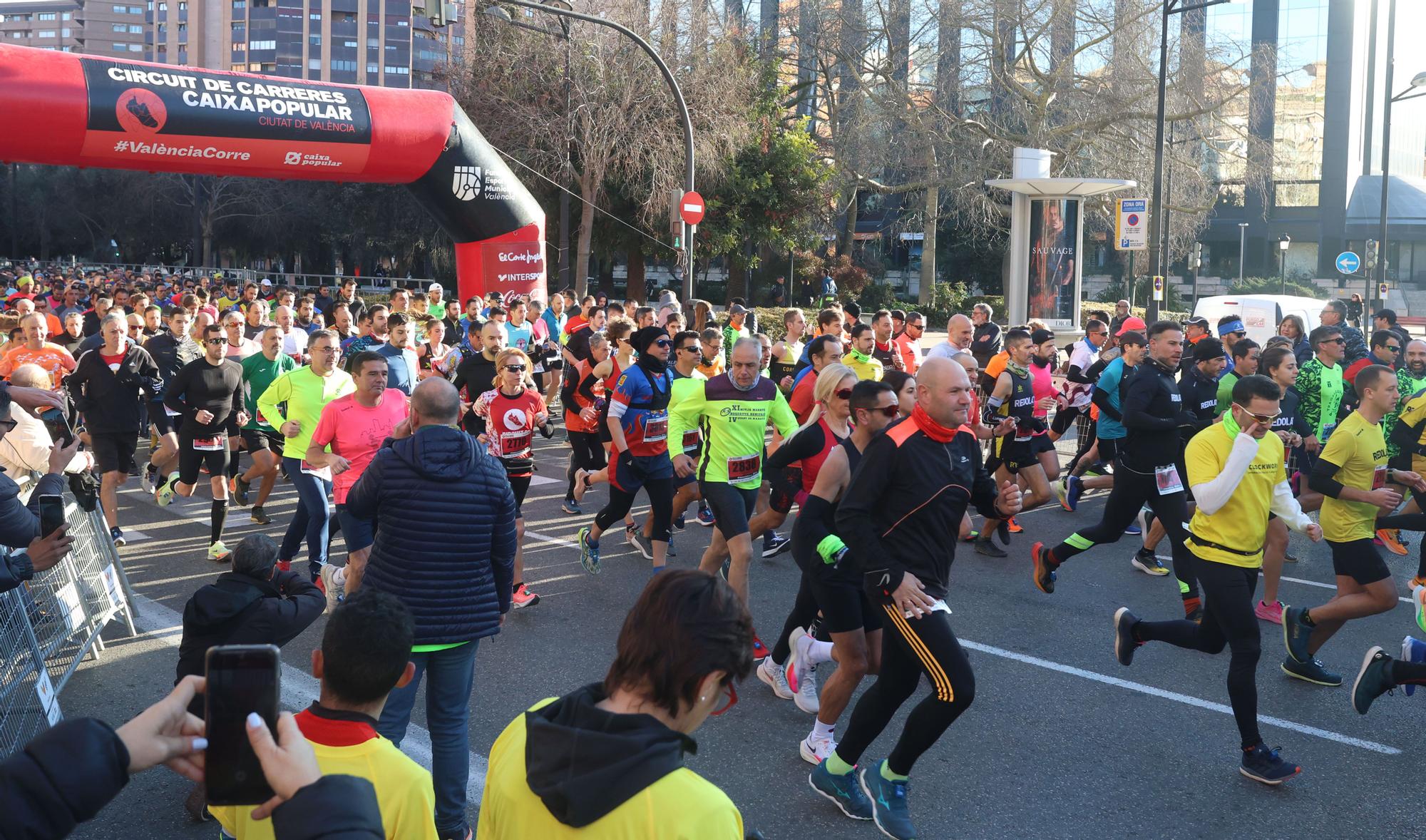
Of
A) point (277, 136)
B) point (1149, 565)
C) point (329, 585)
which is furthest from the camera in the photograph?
point (277, 136)

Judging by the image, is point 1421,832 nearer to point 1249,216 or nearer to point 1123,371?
point 1123,371

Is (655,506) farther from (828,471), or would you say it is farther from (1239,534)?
(1239,534)

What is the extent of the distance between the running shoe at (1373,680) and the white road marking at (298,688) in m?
3.82

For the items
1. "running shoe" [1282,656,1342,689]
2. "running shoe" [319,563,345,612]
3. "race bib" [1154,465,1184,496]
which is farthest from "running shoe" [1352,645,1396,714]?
"running shoe" [319,563,345,612]

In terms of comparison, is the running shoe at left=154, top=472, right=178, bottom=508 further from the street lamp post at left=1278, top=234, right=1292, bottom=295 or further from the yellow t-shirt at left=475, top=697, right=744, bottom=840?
the street lamp post at left=1278, top=234, right=1292, bottom=295

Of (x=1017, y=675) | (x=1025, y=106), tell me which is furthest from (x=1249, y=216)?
(x=1017, y=675)

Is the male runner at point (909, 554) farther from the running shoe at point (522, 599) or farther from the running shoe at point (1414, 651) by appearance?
the running shoe at point (522, 599)

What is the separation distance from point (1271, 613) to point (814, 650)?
342cm

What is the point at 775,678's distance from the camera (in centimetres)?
599

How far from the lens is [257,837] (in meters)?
2.66

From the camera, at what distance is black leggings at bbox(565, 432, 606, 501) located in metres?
10.2

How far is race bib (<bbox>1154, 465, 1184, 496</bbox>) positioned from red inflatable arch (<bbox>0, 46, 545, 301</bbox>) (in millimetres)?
13042

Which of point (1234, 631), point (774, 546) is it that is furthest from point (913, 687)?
point (774, 546)

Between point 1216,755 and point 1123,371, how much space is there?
187 inches
